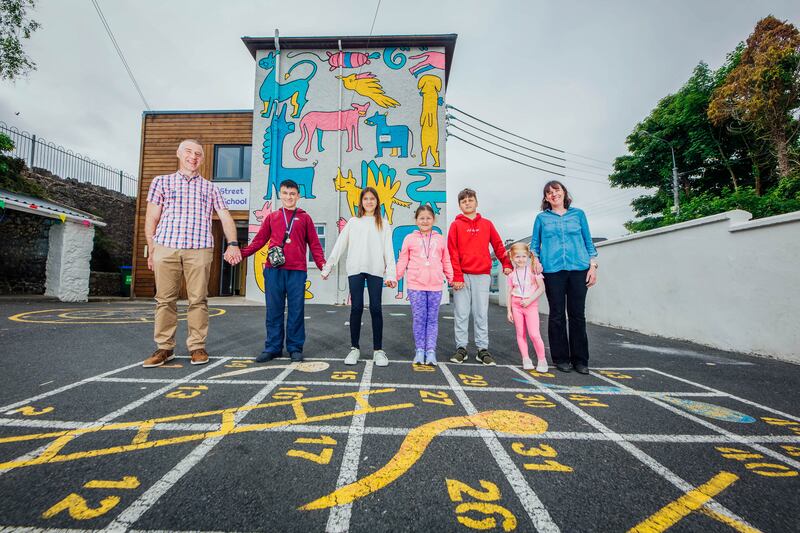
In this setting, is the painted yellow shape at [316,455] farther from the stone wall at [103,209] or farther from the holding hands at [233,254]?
the stone wall at [103,209]

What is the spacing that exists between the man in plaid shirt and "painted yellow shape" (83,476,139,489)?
1988mm

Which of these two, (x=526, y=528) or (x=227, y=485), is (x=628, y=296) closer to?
(x=526, y=528)

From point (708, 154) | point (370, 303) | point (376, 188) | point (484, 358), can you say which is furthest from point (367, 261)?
point (708, 154)

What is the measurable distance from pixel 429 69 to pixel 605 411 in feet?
38.2

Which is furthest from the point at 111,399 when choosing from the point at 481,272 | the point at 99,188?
the point at 99,188

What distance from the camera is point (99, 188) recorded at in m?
14.9

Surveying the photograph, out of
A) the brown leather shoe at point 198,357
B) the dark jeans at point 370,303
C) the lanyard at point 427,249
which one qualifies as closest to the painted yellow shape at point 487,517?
the dark jeans at point 370,303

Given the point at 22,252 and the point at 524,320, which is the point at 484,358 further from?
the point at 22,252

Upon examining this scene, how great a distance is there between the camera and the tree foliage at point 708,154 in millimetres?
13984

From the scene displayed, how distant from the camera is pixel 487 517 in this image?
44.4 inches

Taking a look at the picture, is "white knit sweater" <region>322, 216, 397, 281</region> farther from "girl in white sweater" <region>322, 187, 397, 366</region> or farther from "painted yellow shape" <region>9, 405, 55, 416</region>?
"painted yellow shape" <region>9, 405, 55, 416</region>

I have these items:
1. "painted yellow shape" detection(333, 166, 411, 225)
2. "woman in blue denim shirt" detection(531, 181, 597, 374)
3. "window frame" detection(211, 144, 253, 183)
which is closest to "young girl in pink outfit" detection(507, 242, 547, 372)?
"woman in blue denim shirt" detection(531, 181, 597, 374)

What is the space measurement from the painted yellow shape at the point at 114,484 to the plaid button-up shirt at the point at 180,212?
7.19ft

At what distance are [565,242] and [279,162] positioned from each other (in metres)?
10.1
